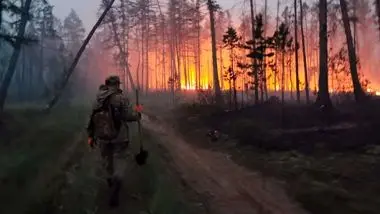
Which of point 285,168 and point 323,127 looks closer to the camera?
point 285,168

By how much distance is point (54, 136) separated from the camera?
17.5m

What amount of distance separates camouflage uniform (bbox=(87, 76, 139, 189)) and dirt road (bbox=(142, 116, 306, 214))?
1.91 metres

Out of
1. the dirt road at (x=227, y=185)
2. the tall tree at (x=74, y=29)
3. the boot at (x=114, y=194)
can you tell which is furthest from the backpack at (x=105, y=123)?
the tall tree at (x=74, y=29)

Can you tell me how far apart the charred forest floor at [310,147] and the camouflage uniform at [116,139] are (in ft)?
11.9

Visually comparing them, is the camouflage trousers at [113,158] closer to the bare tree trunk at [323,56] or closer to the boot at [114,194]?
the boot at [114,194]

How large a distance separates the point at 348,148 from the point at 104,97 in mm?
7701

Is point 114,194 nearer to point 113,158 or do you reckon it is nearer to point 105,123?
point 113,158

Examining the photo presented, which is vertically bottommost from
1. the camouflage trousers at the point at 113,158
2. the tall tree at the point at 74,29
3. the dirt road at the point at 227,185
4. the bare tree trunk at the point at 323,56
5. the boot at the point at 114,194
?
the dirt road at the point at 227,185

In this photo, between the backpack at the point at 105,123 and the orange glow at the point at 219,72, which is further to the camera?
the orange glow at the point at 219,72

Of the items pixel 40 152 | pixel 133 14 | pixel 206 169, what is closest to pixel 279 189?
pixel 206 169

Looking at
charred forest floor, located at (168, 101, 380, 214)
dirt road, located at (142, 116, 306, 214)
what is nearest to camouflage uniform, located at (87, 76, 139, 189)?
dirt road, located at (142, 116, 306, 214)

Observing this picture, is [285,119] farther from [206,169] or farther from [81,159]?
[81,159]

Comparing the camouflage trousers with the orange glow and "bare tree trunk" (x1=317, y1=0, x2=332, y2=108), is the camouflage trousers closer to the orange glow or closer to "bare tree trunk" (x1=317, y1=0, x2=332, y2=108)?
"bare tree trunk" (x1=317, y1=0, x2=332, y2=108)

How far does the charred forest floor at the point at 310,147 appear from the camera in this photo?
907 centimetres
